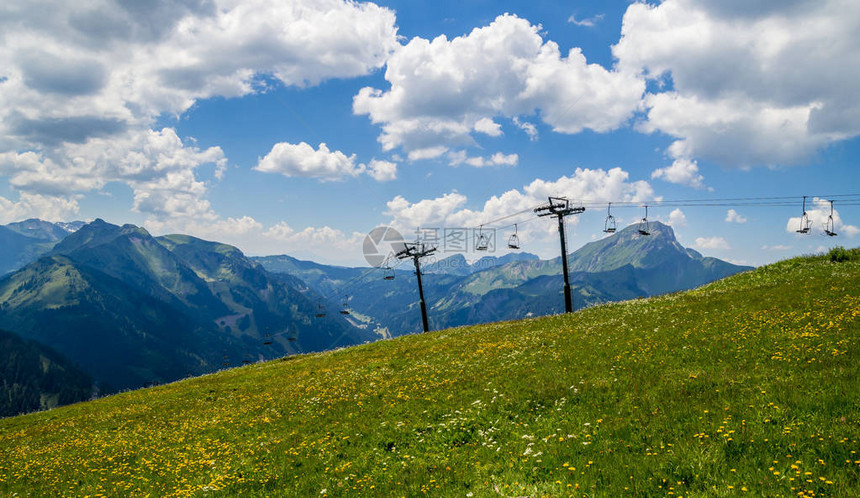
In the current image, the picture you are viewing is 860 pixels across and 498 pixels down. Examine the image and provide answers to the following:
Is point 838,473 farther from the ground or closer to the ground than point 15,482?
farther from the ground

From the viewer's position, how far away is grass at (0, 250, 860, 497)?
30.4 ft

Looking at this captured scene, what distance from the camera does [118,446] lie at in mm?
20766

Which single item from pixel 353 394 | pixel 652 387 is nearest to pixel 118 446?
pixel 353 394

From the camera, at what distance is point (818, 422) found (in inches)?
385

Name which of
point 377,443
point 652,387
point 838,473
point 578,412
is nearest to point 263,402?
point 377,443

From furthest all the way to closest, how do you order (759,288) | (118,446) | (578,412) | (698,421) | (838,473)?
1. (759,288)
2. (118,446)
3. (578,412)
4. (698,421)
5. (838,473)

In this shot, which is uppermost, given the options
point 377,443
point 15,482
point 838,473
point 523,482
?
point 838,473

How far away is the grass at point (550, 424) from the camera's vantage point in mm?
9266

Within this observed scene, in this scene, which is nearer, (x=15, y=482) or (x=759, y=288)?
(x=15, y=482)

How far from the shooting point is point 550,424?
1314 cm

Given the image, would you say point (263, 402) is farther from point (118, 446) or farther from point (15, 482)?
point (15, 482)

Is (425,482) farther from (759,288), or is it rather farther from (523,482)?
(759,288)

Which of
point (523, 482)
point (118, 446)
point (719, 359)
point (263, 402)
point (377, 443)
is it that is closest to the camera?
point (523, 482)

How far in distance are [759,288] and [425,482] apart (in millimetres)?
31878
